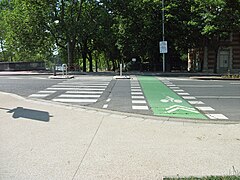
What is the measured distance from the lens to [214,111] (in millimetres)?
8180

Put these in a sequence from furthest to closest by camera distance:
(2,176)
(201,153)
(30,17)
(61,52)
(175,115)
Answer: (61,52), (30,17), (175,115), (201,153), (2,176)

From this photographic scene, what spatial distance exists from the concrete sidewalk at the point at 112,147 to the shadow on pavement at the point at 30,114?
27 mm

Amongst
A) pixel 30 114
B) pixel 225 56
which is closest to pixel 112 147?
pixel 30 114

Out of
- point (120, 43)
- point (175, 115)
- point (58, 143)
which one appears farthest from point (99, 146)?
point (120, 43)

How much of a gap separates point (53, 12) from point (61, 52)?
1351cm

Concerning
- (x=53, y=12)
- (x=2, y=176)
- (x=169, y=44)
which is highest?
Result: (x=53, y=12)

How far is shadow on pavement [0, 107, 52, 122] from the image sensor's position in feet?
22.6

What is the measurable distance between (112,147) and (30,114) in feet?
12.2

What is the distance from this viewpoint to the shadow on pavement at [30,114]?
6.90 m

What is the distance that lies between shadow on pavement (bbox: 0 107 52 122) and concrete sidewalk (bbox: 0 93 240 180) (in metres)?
0.03

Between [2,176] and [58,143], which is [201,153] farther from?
[2,176]

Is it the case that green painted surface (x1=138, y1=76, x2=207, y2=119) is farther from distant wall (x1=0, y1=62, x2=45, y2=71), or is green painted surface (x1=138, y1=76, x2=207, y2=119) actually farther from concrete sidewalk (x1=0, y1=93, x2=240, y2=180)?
distant wall (x1=0, y1=62, x2=45, y2=71)

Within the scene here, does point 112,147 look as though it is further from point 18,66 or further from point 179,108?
point 18,66

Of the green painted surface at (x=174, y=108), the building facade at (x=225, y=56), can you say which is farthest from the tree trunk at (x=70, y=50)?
the green painted surface at (x=174, y=108)
